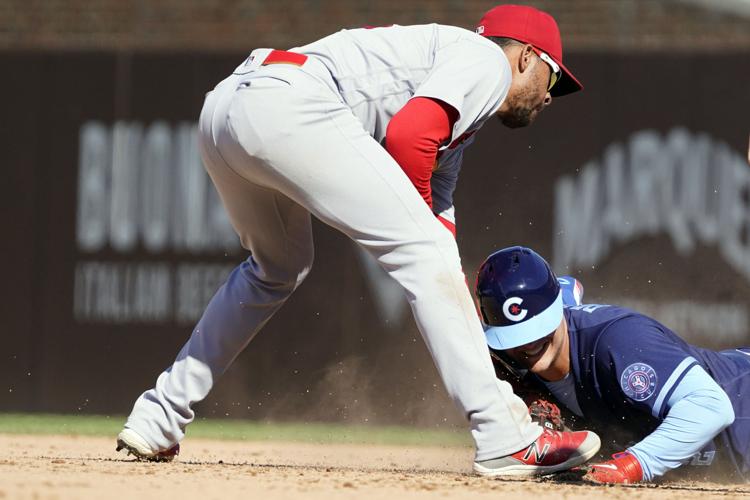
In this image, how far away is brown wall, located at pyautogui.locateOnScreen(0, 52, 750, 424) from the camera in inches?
279

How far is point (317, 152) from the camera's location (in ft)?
11.0

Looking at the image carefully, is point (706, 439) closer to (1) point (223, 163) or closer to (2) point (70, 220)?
(1) point (223, 163)

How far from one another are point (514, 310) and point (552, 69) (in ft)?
2.70

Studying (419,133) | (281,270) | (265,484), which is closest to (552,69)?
(419,133)

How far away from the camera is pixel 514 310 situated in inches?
154

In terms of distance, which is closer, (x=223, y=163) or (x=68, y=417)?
(x=223, y=163)

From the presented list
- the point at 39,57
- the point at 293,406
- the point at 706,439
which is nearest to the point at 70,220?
the point at 39,57

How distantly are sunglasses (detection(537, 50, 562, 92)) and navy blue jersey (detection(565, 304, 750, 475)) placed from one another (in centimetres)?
83

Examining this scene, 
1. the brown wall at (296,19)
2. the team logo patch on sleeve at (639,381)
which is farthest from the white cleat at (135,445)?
the brown wall at (296,19)

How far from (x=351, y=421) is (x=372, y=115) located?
12.9 ft

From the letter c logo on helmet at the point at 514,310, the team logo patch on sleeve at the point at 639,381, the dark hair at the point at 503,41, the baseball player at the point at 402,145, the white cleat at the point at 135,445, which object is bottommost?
the white cleat at the point at 135,445

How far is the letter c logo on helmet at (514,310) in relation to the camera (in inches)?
154

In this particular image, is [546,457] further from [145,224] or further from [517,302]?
[145,224]

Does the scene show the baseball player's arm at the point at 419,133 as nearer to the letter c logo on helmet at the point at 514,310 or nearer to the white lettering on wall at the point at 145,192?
the letter c logo on helmet at the point at 514,310
